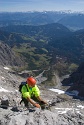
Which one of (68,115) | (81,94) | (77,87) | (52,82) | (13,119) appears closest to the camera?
(13,119)

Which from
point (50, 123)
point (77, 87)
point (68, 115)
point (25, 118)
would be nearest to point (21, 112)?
point (25, 118)

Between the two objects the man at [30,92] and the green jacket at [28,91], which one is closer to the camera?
the man at [30,92]

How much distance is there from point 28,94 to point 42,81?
590 feet

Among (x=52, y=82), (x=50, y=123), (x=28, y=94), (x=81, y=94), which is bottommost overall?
(x=50, y=123)

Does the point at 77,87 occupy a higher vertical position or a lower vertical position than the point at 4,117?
higher

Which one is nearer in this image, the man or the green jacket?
the man

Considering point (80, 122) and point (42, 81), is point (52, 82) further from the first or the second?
point (80, 122)

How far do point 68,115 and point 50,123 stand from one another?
8.56ft

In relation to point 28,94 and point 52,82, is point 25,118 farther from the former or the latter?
point 52,82

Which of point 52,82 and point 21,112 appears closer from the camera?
point 21,112

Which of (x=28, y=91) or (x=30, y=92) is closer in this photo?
(x=28, y=91)

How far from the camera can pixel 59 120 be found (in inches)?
690

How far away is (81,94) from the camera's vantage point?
145 meters

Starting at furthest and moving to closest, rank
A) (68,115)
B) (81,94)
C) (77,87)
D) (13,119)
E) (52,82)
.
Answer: (52,82)
(77,87)
(81,94)
(68,115)
(13,119)
